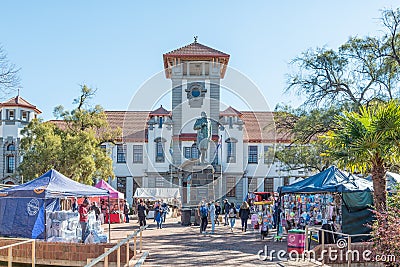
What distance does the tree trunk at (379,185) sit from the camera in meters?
14.6

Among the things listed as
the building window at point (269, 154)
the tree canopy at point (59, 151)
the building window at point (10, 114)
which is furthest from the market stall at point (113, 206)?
the building window at point (10, 114)

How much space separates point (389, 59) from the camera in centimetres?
2458

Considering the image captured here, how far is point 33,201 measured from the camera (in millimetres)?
19938

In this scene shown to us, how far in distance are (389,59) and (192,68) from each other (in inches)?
1131

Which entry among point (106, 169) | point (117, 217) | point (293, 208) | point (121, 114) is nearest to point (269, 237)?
point (293, 208)

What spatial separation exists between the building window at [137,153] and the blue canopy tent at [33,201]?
33621 mm

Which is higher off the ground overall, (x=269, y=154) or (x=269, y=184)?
(x=269, y=154)

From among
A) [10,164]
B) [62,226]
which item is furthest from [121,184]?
[62,226]

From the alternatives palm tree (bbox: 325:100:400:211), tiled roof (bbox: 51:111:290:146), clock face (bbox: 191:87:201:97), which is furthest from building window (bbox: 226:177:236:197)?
palm tree (bbox: 325:100:400:211)

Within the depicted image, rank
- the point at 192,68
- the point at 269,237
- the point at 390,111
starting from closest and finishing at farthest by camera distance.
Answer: the point at 390,111
the point at 269,237
the point at 192,68

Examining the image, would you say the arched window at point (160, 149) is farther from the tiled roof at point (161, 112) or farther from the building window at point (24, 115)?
the building window at point (24, 115)

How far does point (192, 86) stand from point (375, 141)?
1451 inches

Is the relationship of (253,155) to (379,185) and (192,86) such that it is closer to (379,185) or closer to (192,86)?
(192,86)

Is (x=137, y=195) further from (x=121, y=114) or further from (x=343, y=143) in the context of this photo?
(x=343, y=143)
